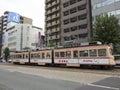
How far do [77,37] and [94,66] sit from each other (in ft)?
120

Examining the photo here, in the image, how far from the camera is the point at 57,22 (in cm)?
7288

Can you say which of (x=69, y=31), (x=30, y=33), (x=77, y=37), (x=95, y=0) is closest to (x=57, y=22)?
(x=69, y=31)

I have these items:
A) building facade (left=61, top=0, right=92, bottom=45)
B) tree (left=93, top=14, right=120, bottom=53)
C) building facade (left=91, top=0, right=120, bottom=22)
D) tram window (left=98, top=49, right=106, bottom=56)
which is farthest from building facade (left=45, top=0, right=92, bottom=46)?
tram window (left=98, top=49, right=106, bottom=56)

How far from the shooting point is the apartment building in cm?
7194

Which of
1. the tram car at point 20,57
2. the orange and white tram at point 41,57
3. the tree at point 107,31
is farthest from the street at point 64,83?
the tram car at point 20,57

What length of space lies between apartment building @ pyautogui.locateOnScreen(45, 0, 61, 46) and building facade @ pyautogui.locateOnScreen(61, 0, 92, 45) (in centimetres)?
318

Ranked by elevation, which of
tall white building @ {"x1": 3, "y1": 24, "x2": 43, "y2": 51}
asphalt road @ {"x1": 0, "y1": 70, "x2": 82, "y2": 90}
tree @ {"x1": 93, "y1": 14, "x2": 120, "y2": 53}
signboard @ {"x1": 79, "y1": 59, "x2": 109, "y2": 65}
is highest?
tall white building @ {"x1": 3, "y1": 24, "x2": 43, "y2": 51}

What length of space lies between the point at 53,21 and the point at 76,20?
1405cm

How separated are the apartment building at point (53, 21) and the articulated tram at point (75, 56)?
1291 inches

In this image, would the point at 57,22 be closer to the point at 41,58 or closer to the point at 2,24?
the point at 41,58

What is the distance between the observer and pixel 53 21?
7550cm

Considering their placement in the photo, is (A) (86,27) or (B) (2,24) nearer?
(A) (86,27)

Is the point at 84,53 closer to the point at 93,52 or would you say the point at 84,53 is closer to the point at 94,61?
the point at 93,52

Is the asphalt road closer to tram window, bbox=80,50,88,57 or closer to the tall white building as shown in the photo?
Result: tram window, bbox=80,50,88,57
